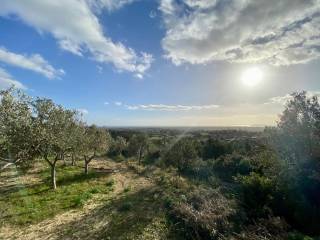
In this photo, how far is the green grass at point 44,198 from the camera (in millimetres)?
23341

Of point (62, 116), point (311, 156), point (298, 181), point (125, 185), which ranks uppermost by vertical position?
point (62, 116)

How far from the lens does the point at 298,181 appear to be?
874 inches

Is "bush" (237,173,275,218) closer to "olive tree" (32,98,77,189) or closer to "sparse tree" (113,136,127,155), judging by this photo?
"olive tree" (32,98,77,189)

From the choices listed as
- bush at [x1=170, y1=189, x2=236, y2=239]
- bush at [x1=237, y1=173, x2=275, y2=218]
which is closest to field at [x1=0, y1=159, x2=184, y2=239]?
bush at [x1=170, y1=189, x2=236, y2=239]

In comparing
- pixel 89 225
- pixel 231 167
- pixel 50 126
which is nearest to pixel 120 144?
pixel 231 167

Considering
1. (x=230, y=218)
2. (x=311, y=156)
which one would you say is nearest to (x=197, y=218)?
(x=230, y=218)

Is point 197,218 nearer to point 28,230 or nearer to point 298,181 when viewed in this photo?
point 298,181

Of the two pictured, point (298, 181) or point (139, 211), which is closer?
point (298, 181)

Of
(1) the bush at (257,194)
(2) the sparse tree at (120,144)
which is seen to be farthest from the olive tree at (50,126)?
(2) the sparse tree at (120,144)

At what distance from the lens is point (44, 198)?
29.1 metres

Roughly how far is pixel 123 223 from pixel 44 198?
11.8m

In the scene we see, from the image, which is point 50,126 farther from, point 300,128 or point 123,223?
point 300,128

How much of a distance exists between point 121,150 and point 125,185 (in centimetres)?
4591

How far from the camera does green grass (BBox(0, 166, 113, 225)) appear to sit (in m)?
23.3
